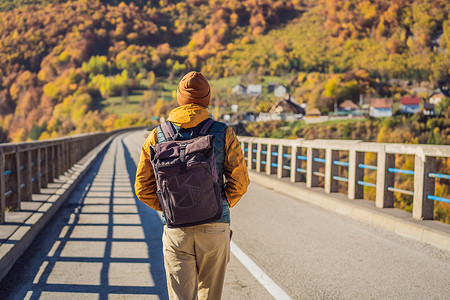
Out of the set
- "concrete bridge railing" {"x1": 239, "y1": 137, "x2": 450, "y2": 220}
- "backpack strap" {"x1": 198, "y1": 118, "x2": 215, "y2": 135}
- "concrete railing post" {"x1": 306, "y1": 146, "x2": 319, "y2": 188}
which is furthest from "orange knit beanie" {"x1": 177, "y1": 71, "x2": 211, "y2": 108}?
"concrete railing post" {"x1": 306, "y1": 146, "x2": 319, "y2": 188}

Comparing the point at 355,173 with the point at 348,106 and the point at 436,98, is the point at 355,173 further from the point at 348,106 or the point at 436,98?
the point at 348,106

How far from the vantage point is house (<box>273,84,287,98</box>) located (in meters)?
177

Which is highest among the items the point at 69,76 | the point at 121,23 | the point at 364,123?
the point at 121,23

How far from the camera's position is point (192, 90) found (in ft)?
9.33

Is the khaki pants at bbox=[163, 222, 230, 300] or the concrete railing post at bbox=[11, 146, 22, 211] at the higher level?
the khaki pants at bbox=[163, 222, 230, 300]

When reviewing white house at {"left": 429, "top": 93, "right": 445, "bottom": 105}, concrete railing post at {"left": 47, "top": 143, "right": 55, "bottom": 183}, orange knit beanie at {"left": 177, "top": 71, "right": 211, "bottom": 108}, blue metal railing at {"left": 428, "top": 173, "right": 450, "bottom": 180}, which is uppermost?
white house at {"left": 429, "top": 93, "right": 445, "bottom": 105}

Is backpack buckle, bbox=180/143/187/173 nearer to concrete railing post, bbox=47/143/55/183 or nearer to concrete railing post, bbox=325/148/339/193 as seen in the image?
concrete railing post, bbox=325/148/339/193

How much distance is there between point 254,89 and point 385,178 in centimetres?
17698

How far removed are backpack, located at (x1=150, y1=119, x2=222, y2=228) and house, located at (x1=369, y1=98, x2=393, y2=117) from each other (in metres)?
145

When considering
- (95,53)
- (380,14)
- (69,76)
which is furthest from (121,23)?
(380,14)

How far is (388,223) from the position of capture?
25.0 ft

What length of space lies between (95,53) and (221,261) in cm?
20213

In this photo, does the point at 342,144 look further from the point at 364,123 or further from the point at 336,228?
the point at 364,123

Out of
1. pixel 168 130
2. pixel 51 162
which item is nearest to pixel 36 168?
pixel 51 162
